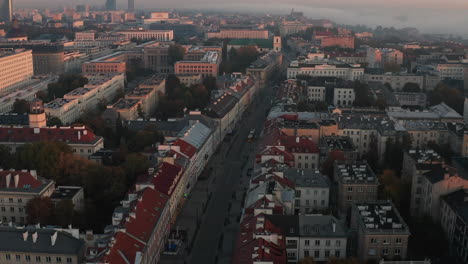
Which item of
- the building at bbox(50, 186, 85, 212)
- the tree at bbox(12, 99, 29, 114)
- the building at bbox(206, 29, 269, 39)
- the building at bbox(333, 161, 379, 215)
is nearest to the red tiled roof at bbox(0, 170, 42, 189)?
the building at bbox(50, 186, 85, 212)

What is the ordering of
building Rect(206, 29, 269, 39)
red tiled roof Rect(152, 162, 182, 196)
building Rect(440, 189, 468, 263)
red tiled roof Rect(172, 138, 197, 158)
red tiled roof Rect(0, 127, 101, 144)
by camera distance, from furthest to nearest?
building Rect(206, 29, 269, 39)
red tiled roof Rect(0, 127, 101, 144)
red tiled roof Rect(172, 138, 197, 158)
red tiled roof Rect(152, 162, 182, 196)
building Rect(440, 189, 468, 263)

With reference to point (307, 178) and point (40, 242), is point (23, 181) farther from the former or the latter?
point (307, 178)

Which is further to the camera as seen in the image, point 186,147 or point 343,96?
point 343,96

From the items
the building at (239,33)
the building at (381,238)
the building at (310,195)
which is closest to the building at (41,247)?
the building at (381,238)

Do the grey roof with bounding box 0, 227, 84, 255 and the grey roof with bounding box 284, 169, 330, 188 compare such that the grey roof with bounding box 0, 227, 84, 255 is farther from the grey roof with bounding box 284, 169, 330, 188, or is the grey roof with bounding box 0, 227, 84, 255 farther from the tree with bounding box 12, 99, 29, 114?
the tree with bounding box 12, 99, 29, 114

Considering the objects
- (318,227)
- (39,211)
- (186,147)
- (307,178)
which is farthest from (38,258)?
(307,178)

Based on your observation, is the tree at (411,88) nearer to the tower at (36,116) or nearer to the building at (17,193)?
the tower at (36,116)

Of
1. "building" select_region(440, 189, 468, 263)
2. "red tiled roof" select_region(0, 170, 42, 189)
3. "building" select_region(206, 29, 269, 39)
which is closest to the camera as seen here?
"building" select_region(440, 189, 468, 263)
